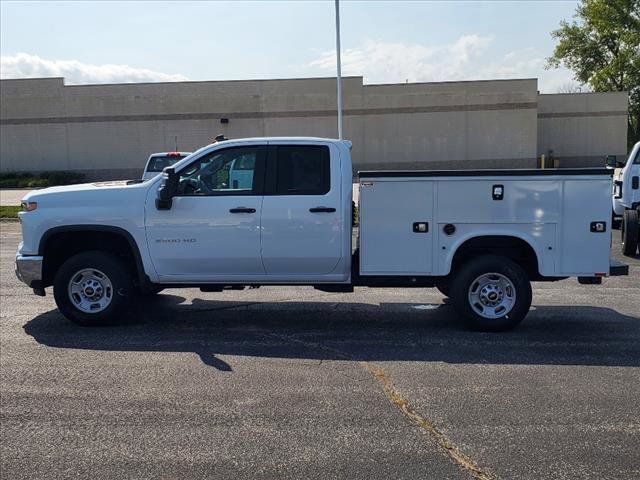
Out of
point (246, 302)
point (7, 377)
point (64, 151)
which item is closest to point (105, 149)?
point (64, 151)

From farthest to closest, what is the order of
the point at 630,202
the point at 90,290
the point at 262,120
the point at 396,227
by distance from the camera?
the point at 262,120 < the point at 630,202 < the point at 90,290 < the point at 396,227

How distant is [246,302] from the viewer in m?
8.92

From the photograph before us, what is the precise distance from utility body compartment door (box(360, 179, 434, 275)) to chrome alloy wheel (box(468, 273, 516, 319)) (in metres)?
0.56

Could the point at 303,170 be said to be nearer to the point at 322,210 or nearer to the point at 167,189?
the point at 322,210

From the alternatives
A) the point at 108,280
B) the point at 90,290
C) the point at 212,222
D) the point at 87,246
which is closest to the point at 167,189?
the point at 212,222

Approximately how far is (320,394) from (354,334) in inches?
76.0

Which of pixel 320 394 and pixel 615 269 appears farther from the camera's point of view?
pixel 615 269

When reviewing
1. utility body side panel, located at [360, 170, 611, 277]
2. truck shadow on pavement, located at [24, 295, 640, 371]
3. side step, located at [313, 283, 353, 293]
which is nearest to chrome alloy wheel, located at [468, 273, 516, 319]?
truck shadow on pavement, located at [24, 295, 640, 371]

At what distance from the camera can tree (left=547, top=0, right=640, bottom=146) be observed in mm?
54531

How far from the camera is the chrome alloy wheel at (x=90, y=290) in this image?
7504 mm

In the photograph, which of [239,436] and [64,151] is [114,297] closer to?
[239,436]

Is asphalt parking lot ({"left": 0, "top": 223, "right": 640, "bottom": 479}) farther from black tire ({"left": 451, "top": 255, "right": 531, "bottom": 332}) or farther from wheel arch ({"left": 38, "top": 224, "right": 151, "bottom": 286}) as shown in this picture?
wheel arch ({"left": 38, "top": 224, "right": 151, "bottom": 286})

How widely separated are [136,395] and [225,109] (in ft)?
121

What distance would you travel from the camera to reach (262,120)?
40969mm
